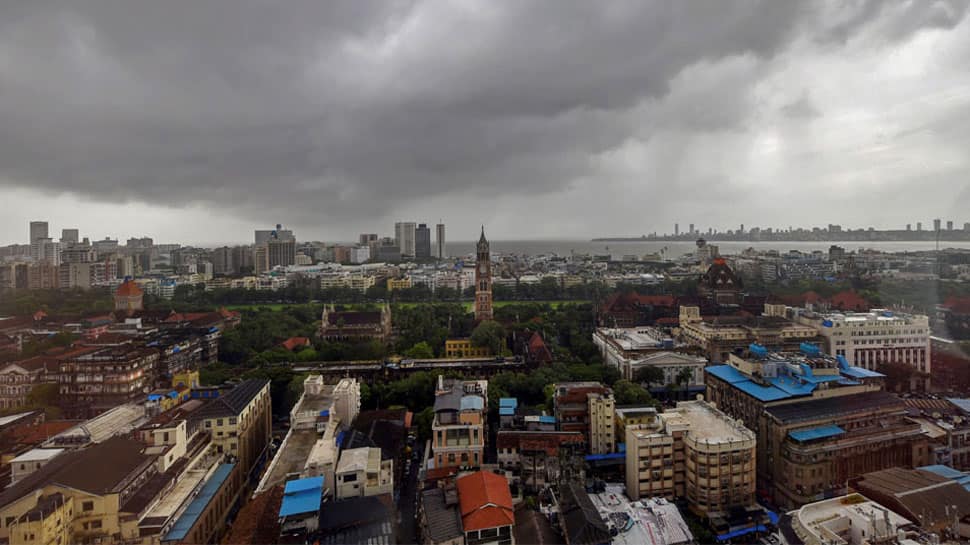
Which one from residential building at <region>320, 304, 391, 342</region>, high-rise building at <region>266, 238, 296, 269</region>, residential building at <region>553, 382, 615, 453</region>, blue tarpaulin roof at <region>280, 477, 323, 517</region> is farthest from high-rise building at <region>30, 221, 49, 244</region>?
high-rise building at <region>266, 238, 296, 269</region>

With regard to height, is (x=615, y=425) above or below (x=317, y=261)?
below

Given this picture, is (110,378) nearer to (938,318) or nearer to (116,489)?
(116,489)

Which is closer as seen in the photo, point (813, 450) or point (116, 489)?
point (116, 489)

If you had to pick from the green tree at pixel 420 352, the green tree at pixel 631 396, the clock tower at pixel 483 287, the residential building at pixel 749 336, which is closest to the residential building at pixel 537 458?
the green tree at pixel 631 396

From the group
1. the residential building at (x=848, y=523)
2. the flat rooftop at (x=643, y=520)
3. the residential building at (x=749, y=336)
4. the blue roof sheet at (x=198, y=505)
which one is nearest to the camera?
the residential building at (x=848, y=523)

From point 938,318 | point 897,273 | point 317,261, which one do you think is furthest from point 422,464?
point 317,261

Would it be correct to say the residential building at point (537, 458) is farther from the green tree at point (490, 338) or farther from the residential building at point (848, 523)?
the green tree at point (490, 338)
